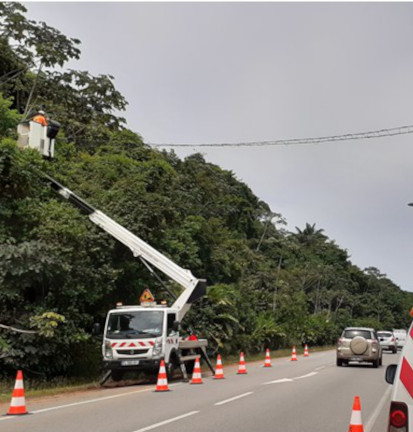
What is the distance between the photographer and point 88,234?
66.8 feet

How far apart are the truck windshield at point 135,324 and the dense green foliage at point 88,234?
0.93m

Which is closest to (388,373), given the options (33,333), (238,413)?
(238,413)

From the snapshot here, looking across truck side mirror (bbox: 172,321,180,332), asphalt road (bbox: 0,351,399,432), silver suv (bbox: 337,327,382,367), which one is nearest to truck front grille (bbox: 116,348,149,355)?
asphalt road (bbox: 0,351,399,432)

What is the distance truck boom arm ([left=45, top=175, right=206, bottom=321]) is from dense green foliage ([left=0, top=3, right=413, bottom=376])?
462mm

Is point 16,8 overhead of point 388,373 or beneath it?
overhead

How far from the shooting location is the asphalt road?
9.58 meters

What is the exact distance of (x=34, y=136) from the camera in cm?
1841

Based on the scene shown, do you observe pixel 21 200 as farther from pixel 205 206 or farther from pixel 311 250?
pixel 311 250

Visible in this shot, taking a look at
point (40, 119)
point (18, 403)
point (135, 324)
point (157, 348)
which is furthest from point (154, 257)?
point (18, 403)

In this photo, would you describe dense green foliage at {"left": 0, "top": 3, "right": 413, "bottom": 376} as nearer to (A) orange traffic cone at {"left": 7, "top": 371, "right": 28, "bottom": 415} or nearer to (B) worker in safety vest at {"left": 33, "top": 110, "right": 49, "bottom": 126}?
(B) worker in safety vest at {"left": 33, "top": 110, "right": 49, "bottom": 126}

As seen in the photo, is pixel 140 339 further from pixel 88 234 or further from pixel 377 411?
pixel 377 411

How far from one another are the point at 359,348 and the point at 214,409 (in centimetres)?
1453

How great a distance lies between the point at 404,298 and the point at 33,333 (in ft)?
375

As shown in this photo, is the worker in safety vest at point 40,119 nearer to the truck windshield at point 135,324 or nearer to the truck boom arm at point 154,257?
the truck boom arm at point 154,257
